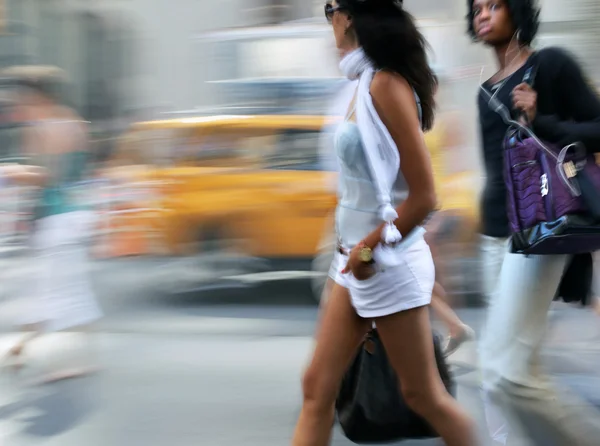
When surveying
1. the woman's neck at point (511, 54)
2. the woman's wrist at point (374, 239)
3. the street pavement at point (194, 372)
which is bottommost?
the street pavement at point (194, 372)

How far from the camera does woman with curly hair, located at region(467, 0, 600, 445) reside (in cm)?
295

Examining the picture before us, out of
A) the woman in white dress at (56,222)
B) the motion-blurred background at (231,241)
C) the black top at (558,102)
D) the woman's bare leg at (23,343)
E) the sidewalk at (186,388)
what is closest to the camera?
the black top at (558,102)

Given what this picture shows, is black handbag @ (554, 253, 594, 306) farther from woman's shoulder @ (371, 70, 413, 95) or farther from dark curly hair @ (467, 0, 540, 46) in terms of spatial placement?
Answer: woman's shoulder @ (371, 70, 413, 95)

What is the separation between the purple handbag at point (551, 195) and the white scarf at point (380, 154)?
458 millimetres

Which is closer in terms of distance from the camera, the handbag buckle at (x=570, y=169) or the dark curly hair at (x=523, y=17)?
the handbag buckle at (x=570, y=169)

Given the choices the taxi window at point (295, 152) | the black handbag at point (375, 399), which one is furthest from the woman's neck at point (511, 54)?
the taxi window at point (295, 152)

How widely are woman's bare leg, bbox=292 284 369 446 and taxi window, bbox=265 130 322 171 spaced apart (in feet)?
12.6

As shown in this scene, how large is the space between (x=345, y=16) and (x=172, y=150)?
182 inches

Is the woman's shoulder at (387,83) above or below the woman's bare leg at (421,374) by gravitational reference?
above

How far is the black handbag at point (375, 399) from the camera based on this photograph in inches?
121

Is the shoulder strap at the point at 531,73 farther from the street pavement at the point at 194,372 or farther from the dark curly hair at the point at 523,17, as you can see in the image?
the street pavement at the point at 194,372

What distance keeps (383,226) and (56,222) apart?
2592mm

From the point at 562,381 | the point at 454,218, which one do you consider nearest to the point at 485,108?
the point at 562,381

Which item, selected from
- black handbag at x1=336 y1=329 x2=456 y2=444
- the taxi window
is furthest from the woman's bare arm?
the taxi window
